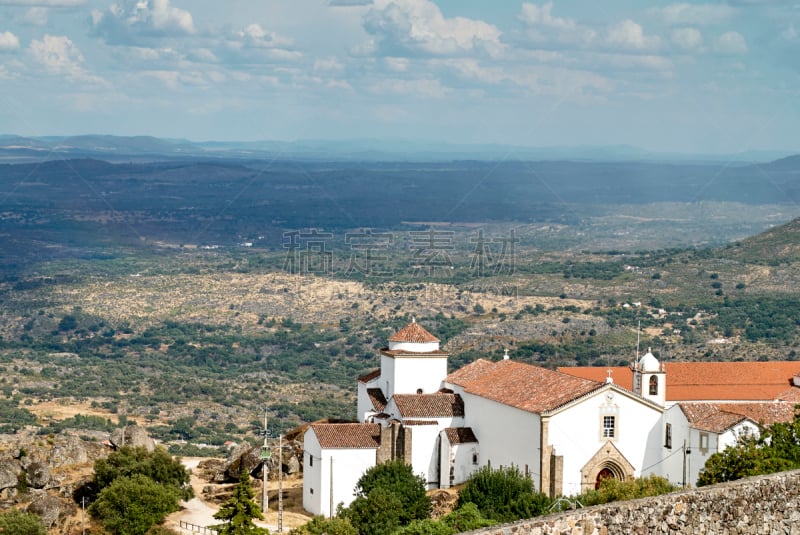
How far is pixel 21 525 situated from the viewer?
136ft

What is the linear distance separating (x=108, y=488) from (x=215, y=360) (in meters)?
79.6

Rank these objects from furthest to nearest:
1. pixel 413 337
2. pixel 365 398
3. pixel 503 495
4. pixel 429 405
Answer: pixel 365 398
pixel 413 337
pixel 429 405
pixel 503 495

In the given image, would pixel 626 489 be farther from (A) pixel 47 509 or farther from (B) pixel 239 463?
(A) pixel 47 509

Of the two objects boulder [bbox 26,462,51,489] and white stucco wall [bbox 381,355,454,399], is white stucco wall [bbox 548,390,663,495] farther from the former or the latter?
boulder [bbox 26,462,51,489]

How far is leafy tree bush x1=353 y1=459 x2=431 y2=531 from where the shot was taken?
4112 cm

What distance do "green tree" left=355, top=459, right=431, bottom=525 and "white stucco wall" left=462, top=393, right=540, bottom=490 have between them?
8.08 ft

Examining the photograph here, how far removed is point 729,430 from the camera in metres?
41.3

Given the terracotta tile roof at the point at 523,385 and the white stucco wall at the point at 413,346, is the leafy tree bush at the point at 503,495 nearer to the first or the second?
the terracotta tile roof at the point at 523,385

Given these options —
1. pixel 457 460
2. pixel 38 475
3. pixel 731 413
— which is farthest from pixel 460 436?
pixel 38 475

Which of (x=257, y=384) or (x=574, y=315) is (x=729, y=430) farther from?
(x=574, y=315)

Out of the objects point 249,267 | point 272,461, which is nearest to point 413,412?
point 272,461

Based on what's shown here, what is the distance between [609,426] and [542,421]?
96.1 inches

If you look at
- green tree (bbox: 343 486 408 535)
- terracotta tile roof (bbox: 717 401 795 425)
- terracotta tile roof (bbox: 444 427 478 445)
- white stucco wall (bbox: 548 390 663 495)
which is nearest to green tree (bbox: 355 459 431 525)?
green tree (bbox: 343 486 408 535)

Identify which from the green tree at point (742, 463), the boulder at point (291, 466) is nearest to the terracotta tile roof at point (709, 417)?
the green tree at point (742, 463)
